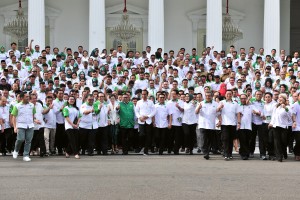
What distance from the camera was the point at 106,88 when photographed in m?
20.5

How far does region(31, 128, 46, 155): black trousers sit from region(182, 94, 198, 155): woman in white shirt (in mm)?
4026

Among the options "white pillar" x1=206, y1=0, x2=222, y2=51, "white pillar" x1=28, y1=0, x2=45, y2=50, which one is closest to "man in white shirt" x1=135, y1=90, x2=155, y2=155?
"white pillar" x1=28, y1=0, x2=45, y2=50

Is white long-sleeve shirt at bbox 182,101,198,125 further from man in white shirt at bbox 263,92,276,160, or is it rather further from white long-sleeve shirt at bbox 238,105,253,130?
man in white shirt at bbox 263,92,276,160

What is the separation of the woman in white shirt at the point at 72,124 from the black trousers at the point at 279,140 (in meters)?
5.11

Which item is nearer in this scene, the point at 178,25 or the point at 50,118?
the point at 50,118

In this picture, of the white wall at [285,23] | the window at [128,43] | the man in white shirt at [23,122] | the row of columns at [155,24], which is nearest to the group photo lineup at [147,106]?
the man in white shirt at [23,122]

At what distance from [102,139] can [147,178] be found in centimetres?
604

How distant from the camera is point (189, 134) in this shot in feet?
60.9

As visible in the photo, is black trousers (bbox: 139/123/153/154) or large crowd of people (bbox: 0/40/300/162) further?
black trousers (bbox: 139/123/153/154)

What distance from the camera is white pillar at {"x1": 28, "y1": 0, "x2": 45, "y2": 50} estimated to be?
→ 2967 cm

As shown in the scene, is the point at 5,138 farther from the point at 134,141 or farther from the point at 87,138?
the point at 134,141

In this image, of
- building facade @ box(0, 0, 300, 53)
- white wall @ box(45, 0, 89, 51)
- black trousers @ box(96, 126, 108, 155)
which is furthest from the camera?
white wall @ box(45, 0, 89, 51)

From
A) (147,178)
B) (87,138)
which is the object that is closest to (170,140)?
(87,138)

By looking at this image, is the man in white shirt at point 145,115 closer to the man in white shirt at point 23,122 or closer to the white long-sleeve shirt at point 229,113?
the white long-sleeve shirt at point 229,113
